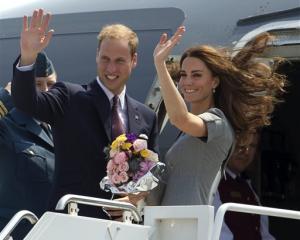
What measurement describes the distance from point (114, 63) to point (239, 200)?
3.91ft

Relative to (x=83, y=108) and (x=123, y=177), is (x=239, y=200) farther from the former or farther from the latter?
(x=123, y=177)

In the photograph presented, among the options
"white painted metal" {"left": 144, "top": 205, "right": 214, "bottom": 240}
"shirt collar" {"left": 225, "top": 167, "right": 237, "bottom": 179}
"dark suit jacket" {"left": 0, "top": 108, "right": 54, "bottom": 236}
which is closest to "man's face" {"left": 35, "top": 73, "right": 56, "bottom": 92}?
"dark suit jacket" {"left": 0, "top": 108, "right": 54, "bottom": 236}

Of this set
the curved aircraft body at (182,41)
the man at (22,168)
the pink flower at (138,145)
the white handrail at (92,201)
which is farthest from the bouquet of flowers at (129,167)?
the curved aircraft body at (182,41)

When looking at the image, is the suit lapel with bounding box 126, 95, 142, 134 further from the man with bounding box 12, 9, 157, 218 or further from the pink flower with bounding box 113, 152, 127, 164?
the pink flower with bounding box 113, 152, 127, 164

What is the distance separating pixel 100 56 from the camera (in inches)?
196

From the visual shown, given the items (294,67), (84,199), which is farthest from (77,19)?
(84,199)

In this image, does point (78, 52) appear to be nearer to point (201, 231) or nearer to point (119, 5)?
point (119, 5)

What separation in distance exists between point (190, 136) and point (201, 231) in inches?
36.2

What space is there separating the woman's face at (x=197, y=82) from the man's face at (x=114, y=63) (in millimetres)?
392

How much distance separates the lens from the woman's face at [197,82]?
4684 millimetres

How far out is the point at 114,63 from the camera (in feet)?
16.2

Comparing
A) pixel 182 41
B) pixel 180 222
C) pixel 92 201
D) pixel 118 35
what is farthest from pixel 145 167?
pixel 182 41

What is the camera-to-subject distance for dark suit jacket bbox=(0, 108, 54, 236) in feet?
18.3

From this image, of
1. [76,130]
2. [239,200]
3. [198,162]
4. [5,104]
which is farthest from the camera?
[5,104]
